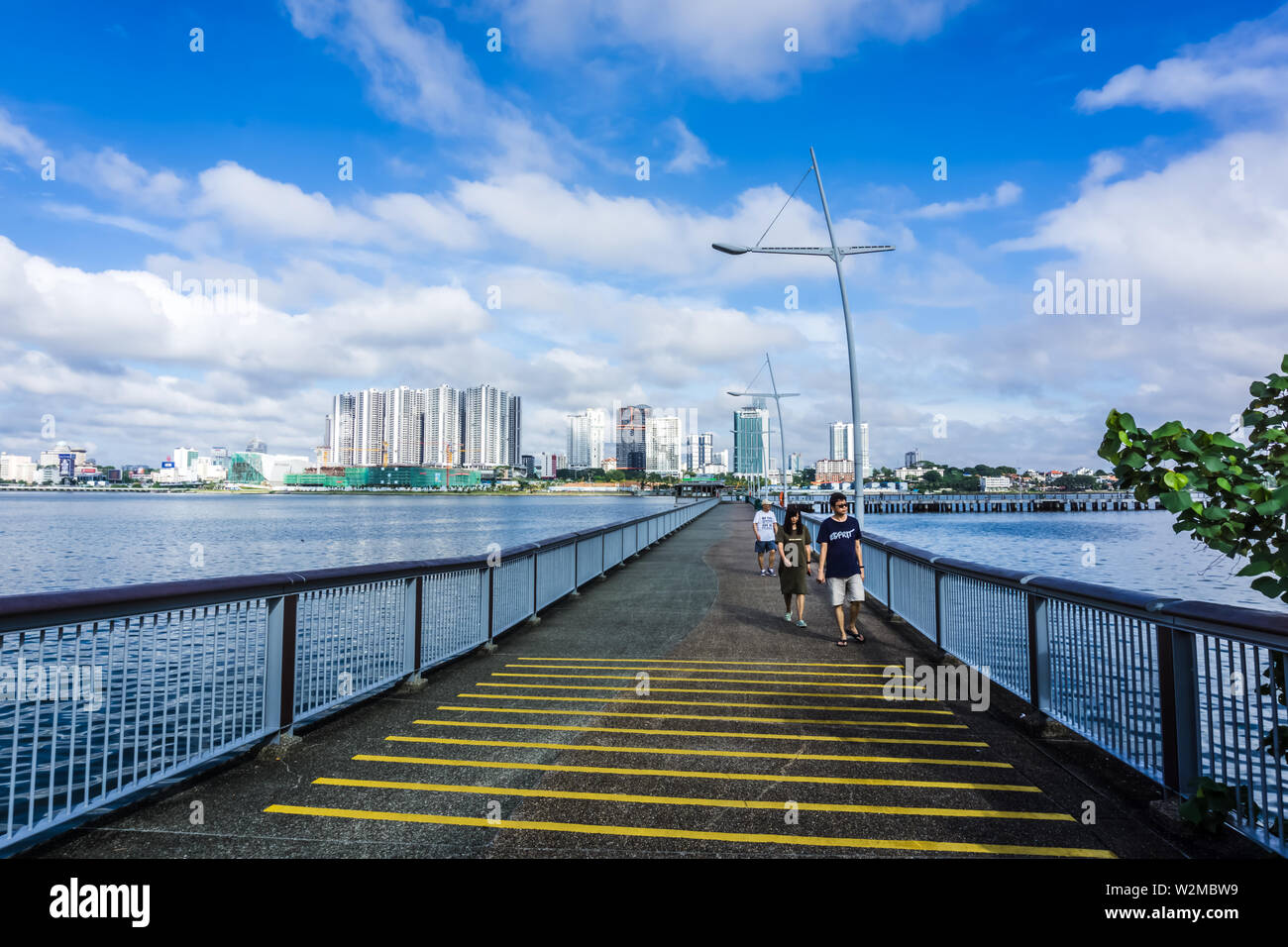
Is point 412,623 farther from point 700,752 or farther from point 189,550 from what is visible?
point 189,550

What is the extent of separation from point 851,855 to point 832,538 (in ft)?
19.6

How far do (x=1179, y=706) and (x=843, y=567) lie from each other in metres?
5.14

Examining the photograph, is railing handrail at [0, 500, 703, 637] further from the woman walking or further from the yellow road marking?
the woman walking

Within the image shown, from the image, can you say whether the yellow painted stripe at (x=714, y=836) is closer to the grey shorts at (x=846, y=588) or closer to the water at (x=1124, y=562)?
the grey shorts at (x=846, y=588)

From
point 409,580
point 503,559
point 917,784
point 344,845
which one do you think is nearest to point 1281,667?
point 917,784

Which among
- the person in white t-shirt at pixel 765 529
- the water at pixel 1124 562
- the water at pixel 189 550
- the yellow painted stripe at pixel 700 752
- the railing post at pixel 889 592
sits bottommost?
the water at pixel 1124 562

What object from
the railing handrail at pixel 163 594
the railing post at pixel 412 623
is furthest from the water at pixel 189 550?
the railing handrail at pixel 163 594

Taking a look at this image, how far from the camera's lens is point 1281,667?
319 cm

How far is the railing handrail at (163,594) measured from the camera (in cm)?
329

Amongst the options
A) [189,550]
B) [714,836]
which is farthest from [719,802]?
[189,550]

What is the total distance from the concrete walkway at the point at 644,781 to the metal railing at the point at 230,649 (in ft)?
0.93

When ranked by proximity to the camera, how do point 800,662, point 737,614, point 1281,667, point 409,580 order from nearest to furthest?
point 1281,667 → point 409,580 → point 800,662 → point 737,614
